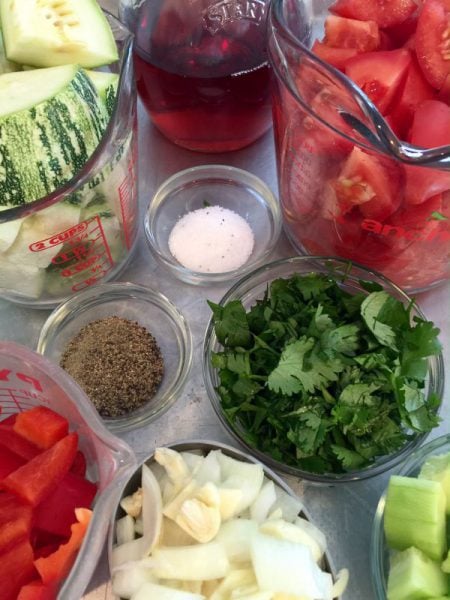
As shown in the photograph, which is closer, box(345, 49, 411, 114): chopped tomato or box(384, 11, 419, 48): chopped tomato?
box(345, 49, 411, 114): chopped tomato

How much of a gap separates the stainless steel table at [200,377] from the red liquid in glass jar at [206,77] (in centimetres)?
15

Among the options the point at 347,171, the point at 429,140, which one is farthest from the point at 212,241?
the point at 429,140

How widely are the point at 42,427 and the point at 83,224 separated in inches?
11.8

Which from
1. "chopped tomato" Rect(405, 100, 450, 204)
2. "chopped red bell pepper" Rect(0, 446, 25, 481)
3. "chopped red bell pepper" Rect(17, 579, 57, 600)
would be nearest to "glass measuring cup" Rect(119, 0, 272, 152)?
"chopped tomato" Rect(405, 100, 450, 204)

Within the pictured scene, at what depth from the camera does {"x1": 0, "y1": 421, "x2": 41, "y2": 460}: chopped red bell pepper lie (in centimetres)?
82

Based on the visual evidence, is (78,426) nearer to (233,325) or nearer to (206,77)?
(233,325)

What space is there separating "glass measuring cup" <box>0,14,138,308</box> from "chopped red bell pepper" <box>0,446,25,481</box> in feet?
0.90

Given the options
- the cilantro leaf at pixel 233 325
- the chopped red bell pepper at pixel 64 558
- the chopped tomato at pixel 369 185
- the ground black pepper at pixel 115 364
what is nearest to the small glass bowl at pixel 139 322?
the ground black pepper at pixel 115 364

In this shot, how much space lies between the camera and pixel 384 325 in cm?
88

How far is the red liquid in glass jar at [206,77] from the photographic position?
100 centimetres

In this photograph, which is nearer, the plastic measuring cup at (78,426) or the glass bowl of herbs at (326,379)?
the plastic measuring cup at (78,426)

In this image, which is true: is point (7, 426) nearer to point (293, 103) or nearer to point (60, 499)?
point (60, 499)

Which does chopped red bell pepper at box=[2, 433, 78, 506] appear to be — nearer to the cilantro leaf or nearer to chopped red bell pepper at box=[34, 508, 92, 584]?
chopped red bell pepper at box=[34, 508, 92, 584]

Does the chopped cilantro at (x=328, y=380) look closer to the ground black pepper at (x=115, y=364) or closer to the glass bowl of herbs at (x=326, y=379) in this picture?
the glass bowl of herbs at (x=326, y=379)
